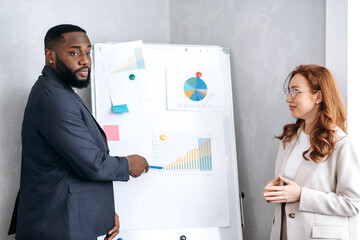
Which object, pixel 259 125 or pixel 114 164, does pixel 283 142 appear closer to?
pixel 259 125

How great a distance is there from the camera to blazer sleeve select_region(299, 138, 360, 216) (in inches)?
61.9

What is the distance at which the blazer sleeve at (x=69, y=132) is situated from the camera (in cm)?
159

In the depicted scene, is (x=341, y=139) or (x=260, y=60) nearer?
(x=341, y=139)

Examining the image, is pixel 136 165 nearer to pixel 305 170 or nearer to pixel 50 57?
pixel 50 57

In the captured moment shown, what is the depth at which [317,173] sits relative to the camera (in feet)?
5.47

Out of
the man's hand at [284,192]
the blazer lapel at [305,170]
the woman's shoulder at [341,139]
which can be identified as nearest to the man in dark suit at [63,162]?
the man's hand at [284,192]

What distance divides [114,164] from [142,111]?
0.61 meters

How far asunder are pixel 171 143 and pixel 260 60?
718mm

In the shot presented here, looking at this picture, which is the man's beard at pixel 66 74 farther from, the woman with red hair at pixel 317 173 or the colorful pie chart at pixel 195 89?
the woman with red hair at pixel 317 173

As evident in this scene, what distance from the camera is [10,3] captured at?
2207 millimetres

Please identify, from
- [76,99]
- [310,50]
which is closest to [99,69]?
[76,99]

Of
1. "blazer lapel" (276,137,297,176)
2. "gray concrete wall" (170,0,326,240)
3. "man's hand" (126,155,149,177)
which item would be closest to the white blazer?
"blazer lapel" (276,137,297,176)

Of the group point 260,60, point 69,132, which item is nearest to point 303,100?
point 260,60

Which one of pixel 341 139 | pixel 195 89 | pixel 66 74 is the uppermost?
pixel 66 74
